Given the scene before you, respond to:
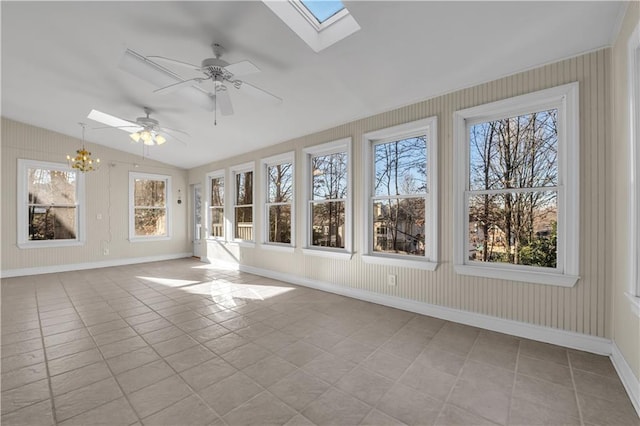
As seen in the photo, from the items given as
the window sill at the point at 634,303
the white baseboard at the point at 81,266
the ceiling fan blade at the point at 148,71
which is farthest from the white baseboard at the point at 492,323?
the white baseboard at the point at 81,266

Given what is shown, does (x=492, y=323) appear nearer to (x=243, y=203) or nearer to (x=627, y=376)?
(x=627, y=376)

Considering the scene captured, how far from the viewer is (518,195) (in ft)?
9.41

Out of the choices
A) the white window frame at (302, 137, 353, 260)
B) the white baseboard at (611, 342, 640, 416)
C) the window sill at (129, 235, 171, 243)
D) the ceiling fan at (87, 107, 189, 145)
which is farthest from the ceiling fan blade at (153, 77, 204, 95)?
the window sill at (129, 235, 171, 243)

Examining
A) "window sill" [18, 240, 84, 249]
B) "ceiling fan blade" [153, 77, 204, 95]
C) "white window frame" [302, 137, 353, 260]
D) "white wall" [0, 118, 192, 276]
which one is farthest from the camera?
"window sill" [18, 240, 84, 249]

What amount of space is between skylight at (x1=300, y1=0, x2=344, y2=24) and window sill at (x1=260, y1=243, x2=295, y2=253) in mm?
3489

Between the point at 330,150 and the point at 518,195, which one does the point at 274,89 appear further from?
the point at 518,195

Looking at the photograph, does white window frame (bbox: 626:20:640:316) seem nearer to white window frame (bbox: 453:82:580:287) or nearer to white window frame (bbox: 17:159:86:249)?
white window frame (bbox: 453:82:580:287)

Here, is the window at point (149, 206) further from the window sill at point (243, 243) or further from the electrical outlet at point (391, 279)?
the electrical outlet at point (391, 279)

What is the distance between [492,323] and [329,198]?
270 centimetres

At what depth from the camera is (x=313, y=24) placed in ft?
8.73

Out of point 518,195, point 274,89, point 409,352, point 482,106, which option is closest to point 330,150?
point 274,89

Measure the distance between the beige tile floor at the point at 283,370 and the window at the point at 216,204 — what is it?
3.37 m

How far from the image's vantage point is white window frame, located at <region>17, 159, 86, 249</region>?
5.55 metres

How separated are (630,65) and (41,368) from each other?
488 cm
